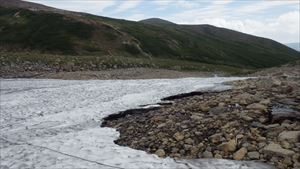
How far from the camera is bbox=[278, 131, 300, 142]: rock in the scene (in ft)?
39.8

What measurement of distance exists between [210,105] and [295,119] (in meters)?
3.94

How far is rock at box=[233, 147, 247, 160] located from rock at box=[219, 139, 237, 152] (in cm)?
26

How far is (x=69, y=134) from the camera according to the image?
49.3ft

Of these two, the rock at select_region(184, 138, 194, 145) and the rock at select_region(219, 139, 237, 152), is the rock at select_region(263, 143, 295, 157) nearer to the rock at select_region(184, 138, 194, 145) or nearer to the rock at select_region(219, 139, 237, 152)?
the rock at select_region(219, 139, 237, 152)

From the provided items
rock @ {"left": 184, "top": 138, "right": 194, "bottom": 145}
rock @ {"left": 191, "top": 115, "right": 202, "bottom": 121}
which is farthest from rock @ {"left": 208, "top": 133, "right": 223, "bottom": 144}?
rock @ {"left": 191, "top": 115, "right": 202, "bottom": 121}

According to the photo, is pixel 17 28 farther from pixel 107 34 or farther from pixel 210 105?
pixel 210 105

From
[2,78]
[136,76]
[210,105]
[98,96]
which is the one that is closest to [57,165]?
[210,105]

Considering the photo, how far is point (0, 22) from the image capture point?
90.6 m

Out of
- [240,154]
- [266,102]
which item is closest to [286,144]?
[240,154]

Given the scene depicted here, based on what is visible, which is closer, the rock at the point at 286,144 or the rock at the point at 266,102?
the rock at the point at 286,144

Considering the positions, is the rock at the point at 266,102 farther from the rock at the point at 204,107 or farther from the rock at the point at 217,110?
the rock at the point at 204,107

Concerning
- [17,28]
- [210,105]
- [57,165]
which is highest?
[17,28]

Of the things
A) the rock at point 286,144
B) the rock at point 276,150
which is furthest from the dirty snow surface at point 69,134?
the rock at point 286,144

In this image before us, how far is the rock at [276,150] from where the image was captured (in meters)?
11.3
